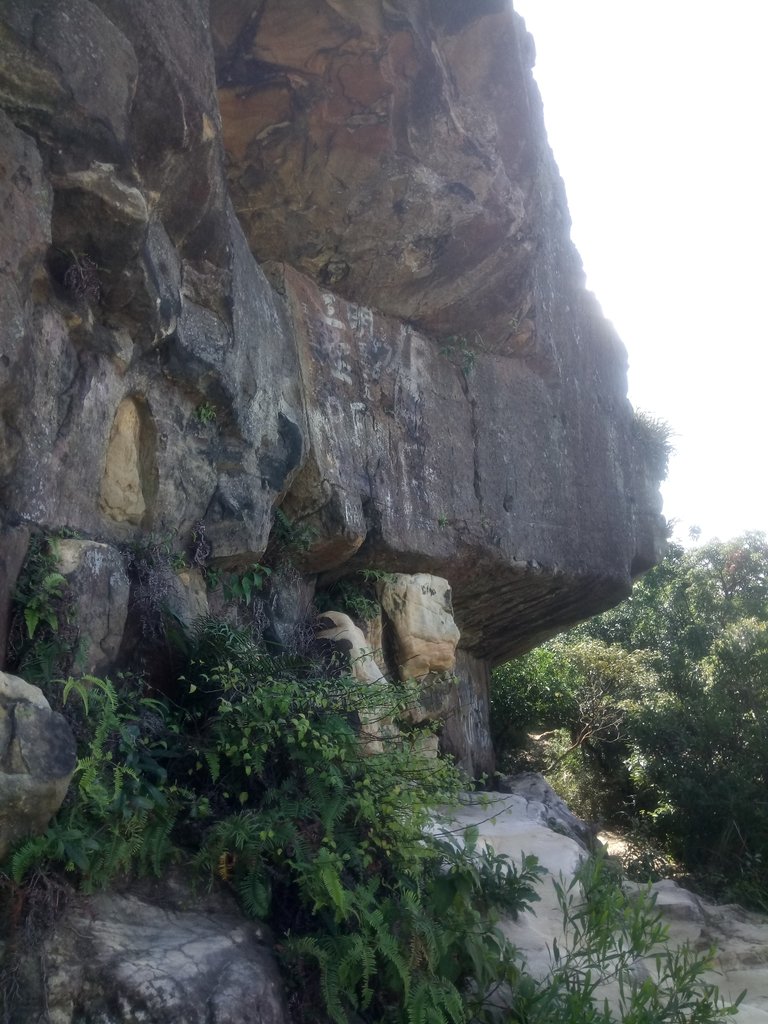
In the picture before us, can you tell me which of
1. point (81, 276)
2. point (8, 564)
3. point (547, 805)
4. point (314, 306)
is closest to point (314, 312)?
point (314, 306)

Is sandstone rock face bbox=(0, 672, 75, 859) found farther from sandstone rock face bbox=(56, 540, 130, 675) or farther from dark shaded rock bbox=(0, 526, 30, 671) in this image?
sandstone rock face bbox=(56, 540, 130, 675)

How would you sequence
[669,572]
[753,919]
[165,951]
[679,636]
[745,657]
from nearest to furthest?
1. [165,951]
2. [753,919]
3. [745,657]
4. [679,636]
5. [669,572]

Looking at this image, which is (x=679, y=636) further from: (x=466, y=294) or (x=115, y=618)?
(x=115, y=618)

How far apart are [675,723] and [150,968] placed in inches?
287

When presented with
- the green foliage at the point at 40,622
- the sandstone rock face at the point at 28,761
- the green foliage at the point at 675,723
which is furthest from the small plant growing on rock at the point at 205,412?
the green foliage at the point at 675,723

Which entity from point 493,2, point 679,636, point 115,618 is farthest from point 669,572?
point 115,618

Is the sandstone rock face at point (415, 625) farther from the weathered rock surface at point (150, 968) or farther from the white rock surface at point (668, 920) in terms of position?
the weathered rock surface at point (150, 968)

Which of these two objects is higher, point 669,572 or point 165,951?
point 669,572

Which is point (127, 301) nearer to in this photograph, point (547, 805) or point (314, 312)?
point (314, 312)

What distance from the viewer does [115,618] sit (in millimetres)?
4387

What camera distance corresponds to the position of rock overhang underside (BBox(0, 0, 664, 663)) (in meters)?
4.38

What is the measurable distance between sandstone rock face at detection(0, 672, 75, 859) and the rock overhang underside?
99 cm

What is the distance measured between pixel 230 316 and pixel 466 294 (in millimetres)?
2723

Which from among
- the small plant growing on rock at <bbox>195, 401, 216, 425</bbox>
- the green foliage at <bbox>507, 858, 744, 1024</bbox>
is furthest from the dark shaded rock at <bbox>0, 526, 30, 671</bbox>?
the green foliage at <bbox>507, 858, 744, 1024</bbox>
